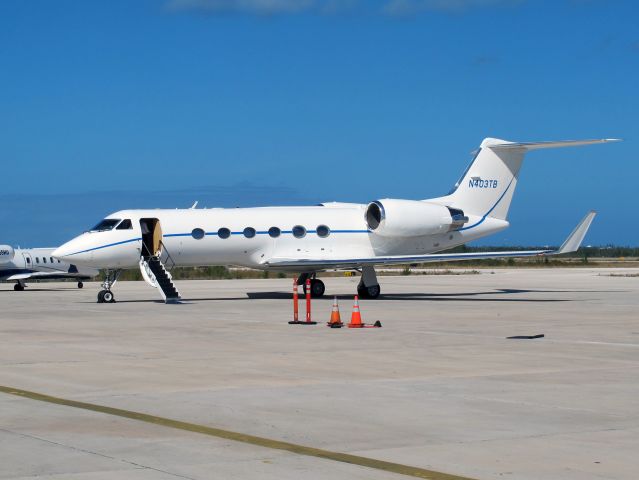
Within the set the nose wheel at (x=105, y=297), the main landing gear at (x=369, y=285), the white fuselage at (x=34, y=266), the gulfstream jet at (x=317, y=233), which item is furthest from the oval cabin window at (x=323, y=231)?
the white fuselage at (x=34, y=266)

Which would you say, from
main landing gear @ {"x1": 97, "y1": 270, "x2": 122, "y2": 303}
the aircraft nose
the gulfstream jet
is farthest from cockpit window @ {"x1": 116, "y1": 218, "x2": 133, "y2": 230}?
main landing gear @ {"x1": 97, "y1": 270, "x2": 122, "y2": 303}

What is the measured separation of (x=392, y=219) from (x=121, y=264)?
8740 mm

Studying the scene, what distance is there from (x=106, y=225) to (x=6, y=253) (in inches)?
921

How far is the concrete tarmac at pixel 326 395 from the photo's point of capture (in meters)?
7.94

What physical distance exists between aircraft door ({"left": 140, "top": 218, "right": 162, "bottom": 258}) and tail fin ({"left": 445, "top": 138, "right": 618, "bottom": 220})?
10044mm

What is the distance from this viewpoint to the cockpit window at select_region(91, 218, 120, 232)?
3150 cm

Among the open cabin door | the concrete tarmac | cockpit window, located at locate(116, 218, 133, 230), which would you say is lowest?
the concrete tarmac

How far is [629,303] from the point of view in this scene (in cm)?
2997

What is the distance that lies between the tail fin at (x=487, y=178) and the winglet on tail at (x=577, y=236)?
5.91 metres

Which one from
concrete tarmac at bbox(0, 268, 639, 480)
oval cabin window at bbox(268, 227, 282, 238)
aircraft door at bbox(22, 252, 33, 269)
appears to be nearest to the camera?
concrete tarmac at bbox(0, 268, 639, 480)

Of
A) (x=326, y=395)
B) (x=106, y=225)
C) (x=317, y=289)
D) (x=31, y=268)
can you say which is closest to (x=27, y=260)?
(x=31, y=268)

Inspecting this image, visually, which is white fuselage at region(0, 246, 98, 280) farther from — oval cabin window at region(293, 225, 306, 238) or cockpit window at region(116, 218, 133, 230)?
oval cabin window at region(293, 225, 306, 238)

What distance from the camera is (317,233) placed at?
33.3m

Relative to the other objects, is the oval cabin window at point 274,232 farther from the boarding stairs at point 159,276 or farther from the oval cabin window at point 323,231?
the boarding stairs at point 159,276
